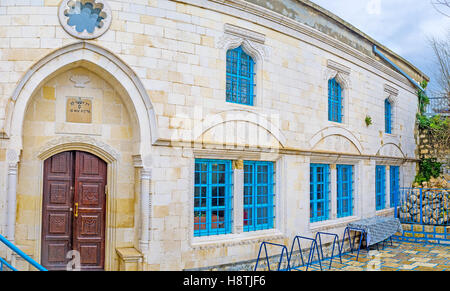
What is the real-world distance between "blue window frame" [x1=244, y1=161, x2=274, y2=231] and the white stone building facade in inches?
5.5

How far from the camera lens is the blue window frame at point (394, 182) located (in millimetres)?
13383

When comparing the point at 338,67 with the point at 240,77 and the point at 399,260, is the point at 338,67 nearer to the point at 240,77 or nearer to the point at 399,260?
the point at 240,77

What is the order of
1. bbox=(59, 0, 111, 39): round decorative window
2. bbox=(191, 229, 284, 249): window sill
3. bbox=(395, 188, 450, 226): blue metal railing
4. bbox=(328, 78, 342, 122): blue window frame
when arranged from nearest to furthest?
bbox=(59, 0, 111, 39): round decorative window < bbox=(191, 229, 284, 249): window sill < bbox=(328, 78, 342, 122): blue window frame < bbox=(395, 188, 450, 226): blue metal railing

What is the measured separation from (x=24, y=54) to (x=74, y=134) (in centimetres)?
145

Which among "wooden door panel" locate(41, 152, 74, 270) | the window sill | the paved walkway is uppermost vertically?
"wooden door panel" locate(41, 152, 74, 270)

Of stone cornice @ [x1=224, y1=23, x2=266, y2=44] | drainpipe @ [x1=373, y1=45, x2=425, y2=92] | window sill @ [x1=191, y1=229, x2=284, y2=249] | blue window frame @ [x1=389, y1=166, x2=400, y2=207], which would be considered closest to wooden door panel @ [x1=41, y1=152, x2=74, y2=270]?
window sill @ [x1=191, y1=229, x2=284, y2=249]

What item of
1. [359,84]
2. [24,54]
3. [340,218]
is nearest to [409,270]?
[340,218]

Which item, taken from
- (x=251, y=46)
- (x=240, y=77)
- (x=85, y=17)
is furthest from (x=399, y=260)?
(x=85, y=17)

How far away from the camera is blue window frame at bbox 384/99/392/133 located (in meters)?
13.0

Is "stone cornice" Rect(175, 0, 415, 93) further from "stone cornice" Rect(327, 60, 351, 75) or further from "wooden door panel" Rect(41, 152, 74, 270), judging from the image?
"wooden door panel" Rect(41, 152, 74, 270)

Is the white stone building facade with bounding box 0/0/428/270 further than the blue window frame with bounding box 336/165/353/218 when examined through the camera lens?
No

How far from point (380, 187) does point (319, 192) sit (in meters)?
3.96

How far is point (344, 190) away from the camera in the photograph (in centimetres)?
1066
